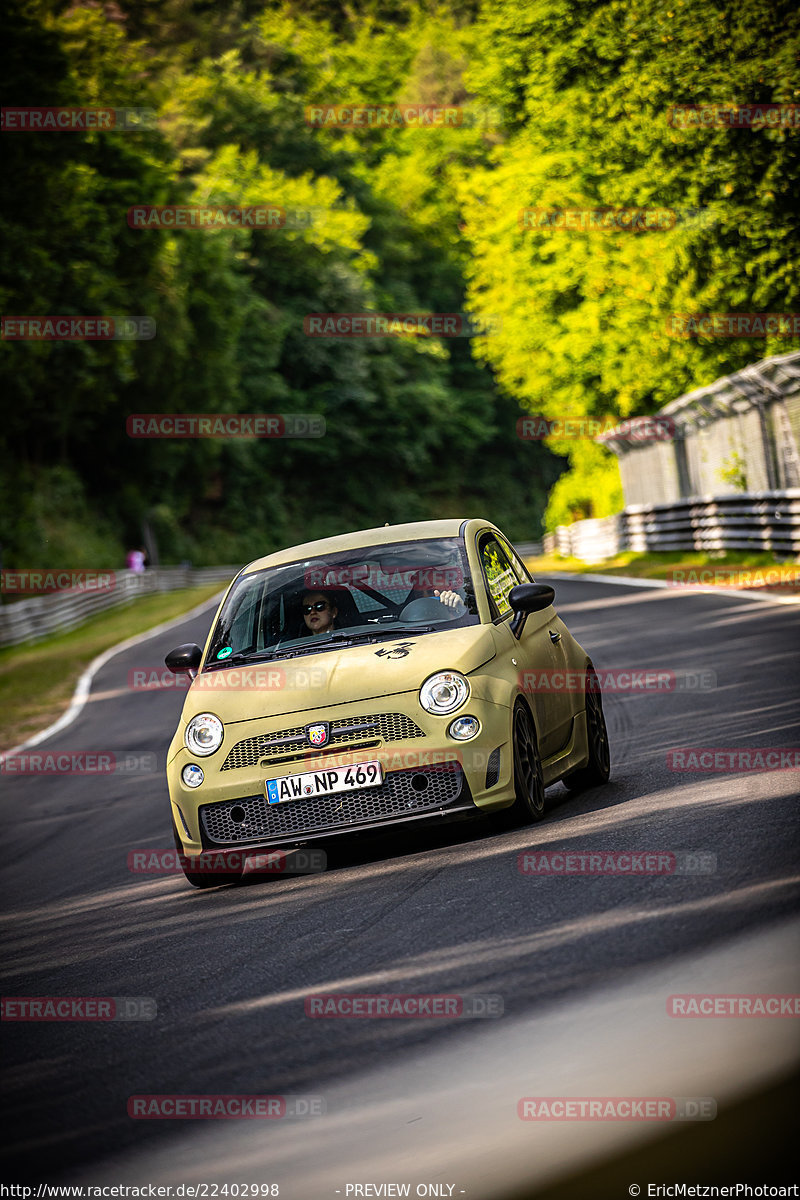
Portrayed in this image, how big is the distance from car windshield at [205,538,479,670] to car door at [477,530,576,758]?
0.85 ft

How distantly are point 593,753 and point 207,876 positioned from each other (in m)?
2.40

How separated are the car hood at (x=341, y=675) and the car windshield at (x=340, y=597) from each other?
328 mm

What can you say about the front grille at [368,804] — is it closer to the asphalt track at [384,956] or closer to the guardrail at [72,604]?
the asphalt track at [384,956]

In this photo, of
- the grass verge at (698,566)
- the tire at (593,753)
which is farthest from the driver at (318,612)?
the grass verge at (698,566)

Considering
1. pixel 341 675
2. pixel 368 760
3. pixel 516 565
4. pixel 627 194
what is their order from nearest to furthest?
pixel 368 760 → pixel 341 675 → pixel 516 565 → pixel 627 194

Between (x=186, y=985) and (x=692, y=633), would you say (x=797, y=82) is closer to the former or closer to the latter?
(x=692, y=633)

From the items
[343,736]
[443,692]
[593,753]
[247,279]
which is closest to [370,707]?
[343,736]

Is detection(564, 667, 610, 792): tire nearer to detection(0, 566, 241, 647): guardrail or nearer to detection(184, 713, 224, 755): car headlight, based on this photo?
detection(184, 713, 224, 755): car headlight

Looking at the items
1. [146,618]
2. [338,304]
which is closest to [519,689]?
[146,618]

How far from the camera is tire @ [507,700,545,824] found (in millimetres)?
7789

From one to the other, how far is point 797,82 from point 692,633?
16.2 m

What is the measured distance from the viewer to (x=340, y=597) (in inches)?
349

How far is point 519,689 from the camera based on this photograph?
315 inches

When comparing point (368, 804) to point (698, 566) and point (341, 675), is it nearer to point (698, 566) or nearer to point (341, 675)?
point (341, 675)
